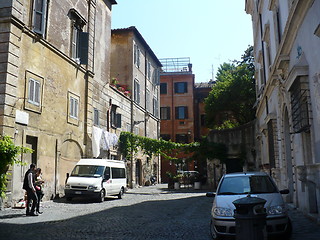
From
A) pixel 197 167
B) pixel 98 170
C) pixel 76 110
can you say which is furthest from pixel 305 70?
pixel 197 167

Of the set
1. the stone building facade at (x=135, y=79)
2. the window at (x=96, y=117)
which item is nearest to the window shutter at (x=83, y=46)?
the window at (x=96, y=117)

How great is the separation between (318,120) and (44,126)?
1150 centimetres

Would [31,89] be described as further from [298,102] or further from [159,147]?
[159,147]

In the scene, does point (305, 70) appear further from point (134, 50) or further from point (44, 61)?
point (134, 50)

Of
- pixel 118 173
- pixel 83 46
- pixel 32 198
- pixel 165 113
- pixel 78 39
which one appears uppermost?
pixel 165 113

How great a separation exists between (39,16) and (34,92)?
11.3 ft

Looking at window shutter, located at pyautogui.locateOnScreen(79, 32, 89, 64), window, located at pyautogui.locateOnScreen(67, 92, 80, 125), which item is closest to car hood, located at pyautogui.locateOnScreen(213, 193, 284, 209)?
window, located at pyautogui.locateOnScreen(67, 92, 80, 125)

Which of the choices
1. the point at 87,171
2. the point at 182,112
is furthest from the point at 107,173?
the point at 182,112

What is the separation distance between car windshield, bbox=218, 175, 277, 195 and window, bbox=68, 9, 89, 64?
1347 centimetres

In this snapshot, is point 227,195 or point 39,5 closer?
point 227,195

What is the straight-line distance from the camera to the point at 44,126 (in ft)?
51.4

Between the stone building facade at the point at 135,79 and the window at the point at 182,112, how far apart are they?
1102 cm

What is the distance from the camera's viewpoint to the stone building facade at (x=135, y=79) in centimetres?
2936

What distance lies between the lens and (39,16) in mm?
15477
